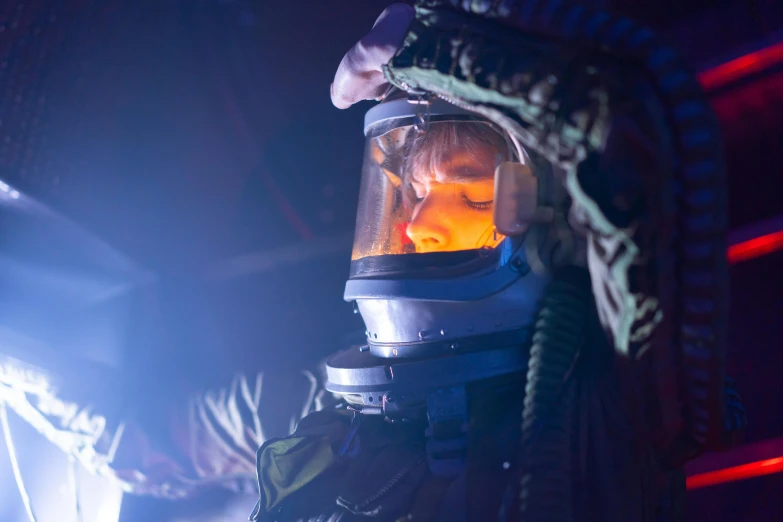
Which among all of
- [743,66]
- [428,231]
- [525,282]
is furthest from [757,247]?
[428,231]

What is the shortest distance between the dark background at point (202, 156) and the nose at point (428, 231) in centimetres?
58

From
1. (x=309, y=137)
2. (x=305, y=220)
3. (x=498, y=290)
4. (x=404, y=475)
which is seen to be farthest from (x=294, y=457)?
(x=309, y=137)

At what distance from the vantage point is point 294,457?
1029 millimetres

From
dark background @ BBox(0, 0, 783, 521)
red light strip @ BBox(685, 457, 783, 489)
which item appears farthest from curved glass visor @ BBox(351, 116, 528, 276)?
red light strip @ BBox(685, 457, 783, 489)

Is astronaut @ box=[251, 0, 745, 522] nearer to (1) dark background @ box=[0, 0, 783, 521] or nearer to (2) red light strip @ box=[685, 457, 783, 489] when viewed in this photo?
(2) red light strip @ box=[685, 457, 783, 489]

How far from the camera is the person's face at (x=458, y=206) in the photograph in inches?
35.9

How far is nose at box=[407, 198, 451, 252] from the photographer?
0.91 meters

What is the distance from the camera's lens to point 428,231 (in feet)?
3.00

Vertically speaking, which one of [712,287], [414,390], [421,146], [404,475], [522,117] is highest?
[421,146]

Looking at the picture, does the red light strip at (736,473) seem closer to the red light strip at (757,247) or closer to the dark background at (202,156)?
the red light strip at (757,247)

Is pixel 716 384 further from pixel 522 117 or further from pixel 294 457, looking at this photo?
pixel 294 457

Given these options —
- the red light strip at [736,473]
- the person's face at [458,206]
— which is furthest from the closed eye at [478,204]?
the red light strip at [736,473]

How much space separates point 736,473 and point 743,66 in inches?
33.9

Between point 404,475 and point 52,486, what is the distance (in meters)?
1.52
